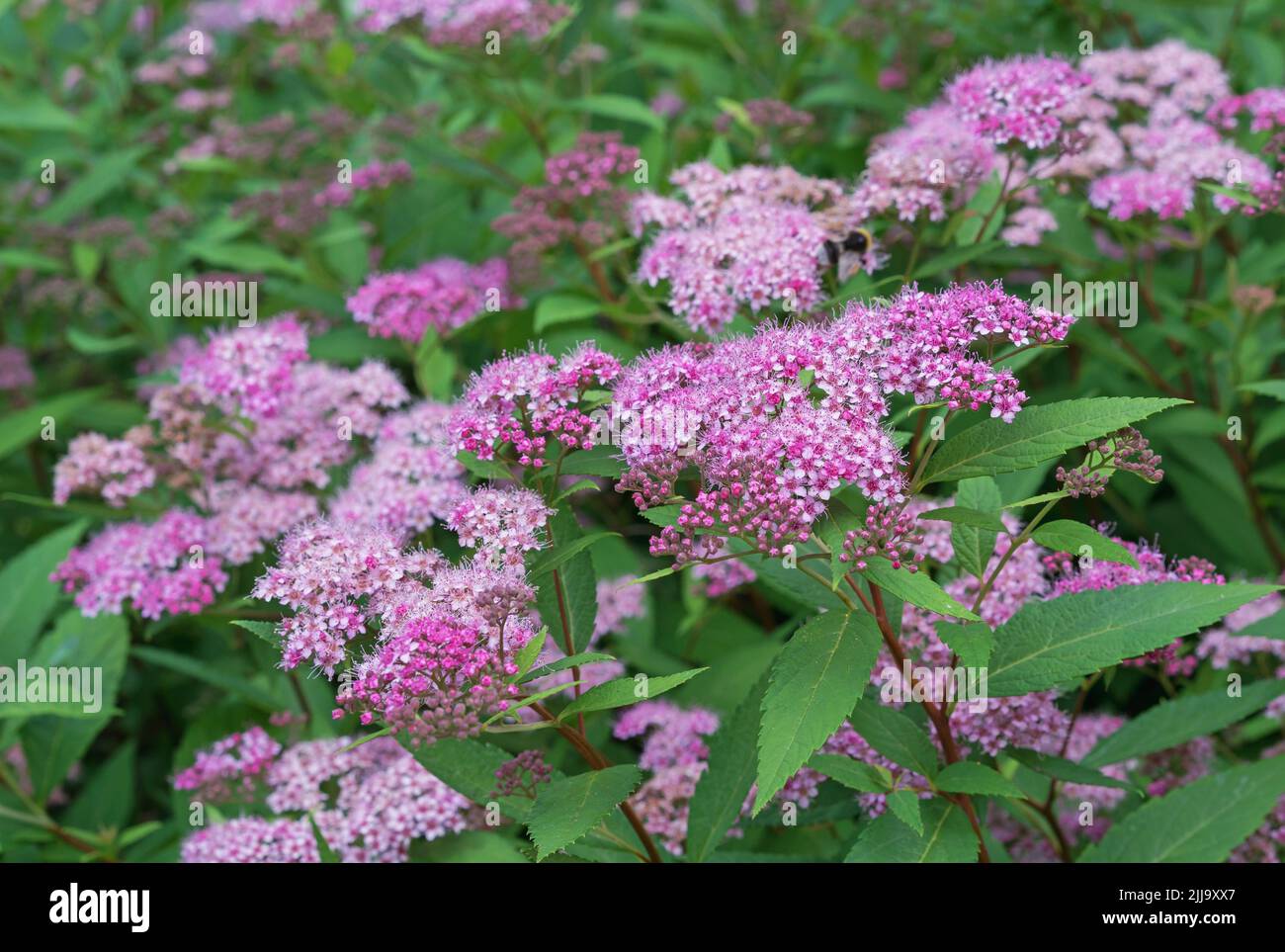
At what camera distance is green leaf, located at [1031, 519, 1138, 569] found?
2.41 m

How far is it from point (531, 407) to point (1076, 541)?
110cm

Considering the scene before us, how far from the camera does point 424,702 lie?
247 centimetres

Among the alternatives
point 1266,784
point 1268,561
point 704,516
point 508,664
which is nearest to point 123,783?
point 508,664

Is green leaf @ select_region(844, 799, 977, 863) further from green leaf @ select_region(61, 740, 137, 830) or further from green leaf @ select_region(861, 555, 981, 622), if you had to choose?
green leaf @ select_region(61, 740, 137, 830)

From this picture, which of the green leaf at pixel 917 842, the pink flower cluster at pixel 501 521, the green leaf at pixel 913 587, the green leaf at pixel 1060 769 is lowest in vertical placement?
the green leaf at pixel 917 842

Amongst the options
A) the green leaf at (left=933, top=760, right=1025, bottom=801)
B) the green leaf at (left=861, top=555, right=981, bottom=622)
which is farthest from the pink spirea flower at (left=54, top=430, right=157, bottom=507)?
the green leaf at (left=933, top=760, right=1025, bottom=801)

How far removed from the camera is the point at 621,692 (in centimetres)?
247

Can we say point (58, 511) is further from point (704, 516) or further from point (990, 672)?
point (990, 672)

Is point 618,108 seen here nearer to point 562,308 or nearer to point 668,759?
point 562,308

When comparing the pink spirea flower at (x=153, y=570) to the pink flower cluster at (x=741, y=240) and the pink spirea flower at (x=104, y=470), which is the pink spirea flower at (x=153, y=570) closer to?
the pink spirea flower at (x=104, y=470)

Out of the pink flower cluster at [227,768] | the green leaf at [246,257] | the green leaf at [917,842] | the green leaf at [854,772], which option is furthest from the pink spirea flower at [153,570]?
the green leaf at [917,842]

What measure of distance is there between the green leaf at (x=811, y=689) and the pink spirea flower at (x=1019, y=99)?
1476mm

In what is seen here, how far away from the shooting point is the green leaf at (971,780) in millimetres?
2527

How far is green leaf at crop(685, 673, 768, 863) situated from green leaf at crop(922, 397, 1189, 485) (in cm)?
70
